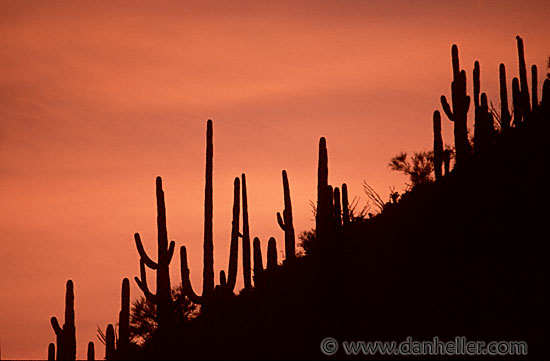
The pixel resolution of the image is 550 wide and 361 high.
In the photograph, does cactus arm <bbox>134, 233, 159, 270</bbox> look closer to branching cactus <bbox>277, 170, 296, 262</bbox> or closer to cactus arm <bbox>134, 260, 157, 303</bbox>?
cactus arm <bbox>134, 260, 157, 303</bbox>

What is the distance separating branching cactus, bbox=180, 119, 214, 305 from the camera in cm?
1916

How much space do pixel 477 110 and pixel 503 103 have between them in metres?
2.61

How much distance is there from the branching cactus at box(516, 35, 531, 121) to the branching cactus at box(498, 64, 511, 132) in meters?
0.42

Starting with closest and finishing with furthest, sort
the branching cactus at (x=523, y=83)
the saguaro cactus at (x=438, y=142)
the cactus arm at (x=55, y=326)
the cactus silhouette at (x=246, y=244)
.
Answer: the cactus arm at (x=55, y=326)
the saguaro cactus at (x=438, y=142)
the cactus silhouette at (x=246, y=244)
the branching cactus at (x=523, y=83)

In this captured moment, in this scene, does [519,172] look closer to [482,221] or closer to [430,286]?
[482,221]

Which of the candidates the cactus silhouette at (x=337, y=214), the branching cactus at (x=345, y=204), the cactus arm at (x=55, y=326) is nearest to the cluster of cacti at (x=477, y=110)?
the branching cactus at (x=345, y=204)

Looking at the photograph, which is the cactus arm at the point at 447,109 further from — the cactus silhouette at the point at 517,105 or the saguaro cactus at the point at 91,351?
the saguaro cactus at the point at 91,351

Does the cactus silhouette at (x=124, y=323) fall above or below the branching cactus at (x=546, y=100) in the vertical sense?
below

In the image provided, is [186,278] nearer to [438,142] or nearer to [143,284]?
[143,284]

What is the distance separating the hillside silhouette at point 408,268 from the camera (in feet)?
48.0

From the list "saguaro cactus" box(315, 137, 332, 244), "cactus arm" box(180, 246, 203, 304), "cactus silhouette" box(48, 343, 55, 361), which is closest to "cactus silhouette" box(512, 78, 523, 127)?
"saguaro cactus" box(315, 137, 332, 244)

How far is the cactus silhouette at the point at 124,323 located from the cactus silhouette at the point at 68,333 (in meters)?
0.88

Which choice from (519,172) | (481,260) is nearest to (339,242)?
(481,260)

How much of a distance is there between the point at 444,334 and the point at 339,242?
104 inches
